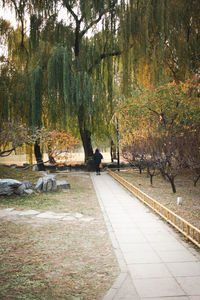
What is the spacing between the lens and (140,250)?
4.52 metres

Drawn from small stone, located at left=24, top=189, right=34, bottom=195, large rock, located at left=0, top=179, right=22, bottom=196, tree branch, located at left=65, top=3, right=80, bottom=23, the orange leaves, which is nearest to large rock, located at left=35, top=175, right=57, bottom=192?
small stone, located at left=24, top=189, right=34, bottom=195

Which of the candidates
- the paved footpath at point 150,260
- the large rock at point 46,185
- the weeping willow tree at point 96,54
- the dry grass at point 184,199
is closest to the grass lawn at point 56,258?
the paved footpath at point 150,260

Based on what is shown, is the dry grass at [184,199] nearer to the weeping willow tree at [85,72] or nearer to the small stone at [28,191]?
the small stone at [28,191]

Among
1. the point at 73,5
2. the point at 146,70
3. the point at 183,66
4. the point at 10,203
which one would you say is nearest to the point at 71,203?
the point at 10,203

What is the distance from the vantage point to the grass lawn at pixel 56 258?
331cm

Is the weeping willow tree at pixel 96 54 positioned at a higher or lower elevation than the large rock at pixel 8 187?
higher

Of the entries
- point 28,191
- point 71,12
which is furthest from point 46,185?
point 71,12

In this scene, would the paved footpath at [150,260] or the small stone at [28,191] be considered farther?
the small stone at [28,191]

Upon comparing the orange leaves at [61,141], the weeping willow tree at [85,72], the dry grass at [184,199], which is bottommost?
the dry grass at [184,199]

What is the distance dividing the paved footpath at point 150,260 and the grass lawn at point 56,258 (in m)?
0.21

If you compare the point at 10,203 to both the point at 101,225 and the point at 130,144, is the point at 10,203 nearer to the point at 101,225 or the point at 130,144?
the point at 101,225

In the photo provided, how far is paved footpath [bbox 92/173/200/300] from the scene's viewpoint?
320 centimetres

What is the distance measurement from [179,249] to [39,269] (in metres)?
2.46

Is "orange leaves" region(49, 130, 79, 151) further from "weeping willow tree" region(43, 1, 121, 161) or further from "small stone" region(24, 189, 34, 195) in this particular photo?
"small stone" region(24, 189, 34, 195)
